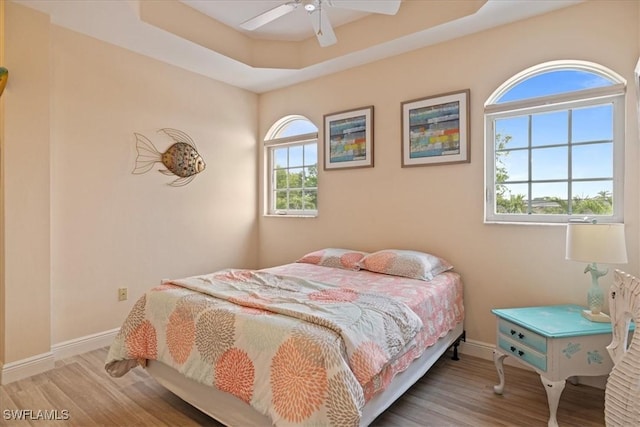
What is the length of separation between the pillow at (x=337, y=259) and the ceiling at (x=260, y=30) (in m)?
1.86

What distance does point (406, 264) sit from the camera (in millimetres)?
2605

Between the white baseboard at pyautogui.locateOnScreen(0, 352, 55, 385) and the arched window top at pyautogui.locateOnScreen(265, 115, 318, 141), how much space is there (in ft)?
9.81

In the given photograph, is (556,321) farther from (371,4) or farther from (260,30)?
(260,30)

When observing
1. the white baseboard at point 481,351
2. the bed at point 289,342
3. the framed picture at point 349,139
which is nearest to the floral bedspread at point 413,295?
the bed at point 289,342

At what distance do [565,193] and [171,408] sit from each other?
3035mm

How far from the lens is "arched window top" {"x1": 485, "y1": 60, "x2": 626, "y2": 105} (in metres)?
2.32

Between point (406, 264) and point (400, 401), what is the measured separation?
95 cm

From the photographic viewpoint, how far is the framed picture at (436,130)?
2.79 meters

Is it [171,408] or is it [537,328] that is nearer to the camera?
[537,328]

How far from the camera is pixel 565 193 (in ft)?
8.13

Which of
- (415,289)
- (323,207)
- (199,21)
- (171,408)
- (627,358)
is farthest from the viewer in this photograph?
(323,207)

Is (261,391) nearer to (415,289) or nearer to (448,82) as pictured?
(415,289)

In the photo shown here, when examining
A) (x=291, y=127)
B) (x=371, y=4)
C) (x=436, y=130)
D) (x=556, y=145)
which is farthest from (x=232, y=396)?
(x=291, y=127)

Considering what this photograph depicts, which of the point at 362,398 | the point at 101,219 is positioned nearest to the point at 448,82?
the point at 362,398
